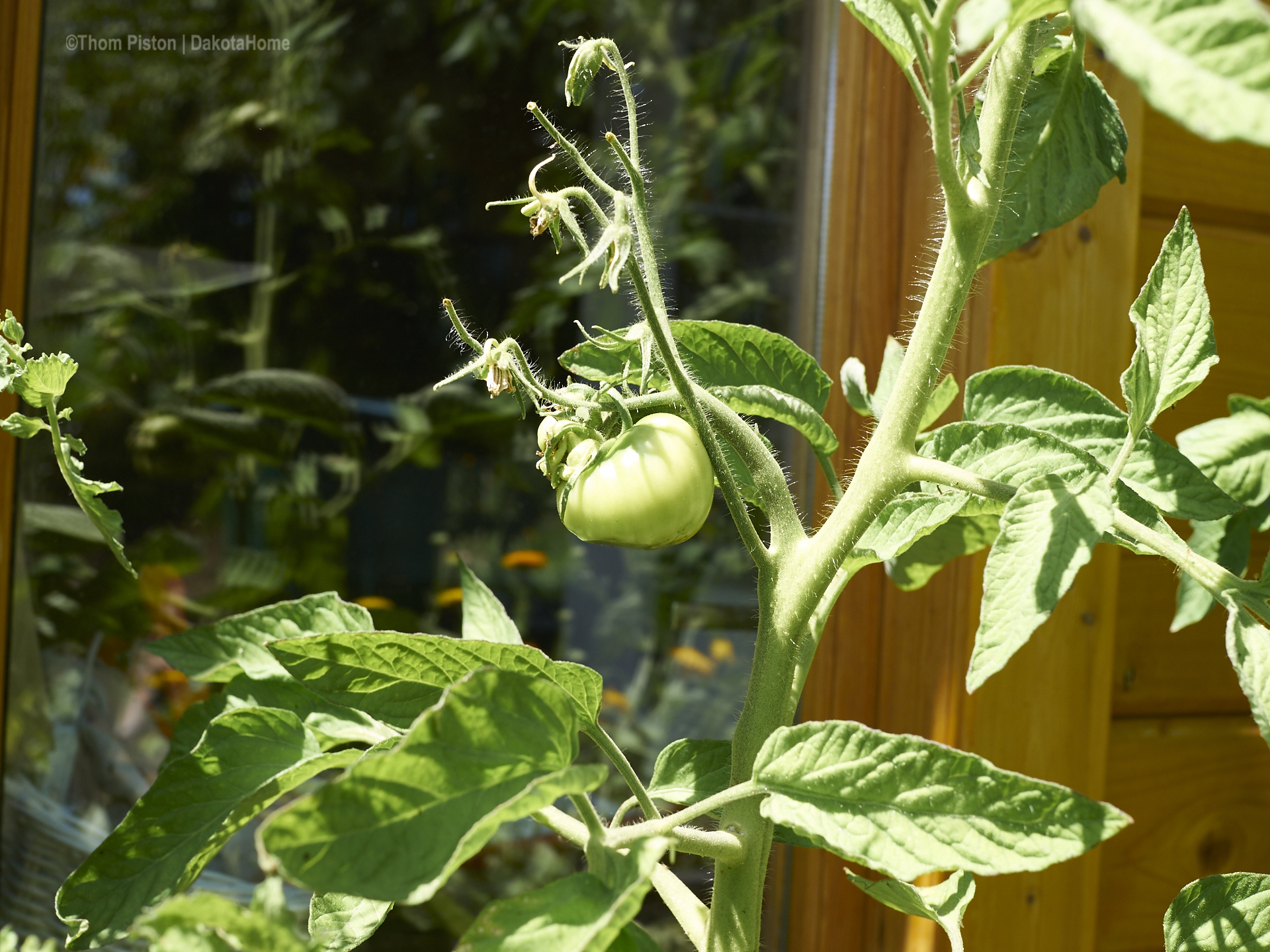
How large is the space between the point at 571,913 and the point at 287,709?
0.62ft

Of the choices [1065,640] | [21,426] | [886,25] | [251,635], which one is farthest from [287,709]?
[1065,640]

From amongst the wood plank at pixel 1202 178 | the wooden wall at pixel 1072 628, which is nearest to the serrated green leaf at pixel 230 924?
the wooden wall at pixel 1072 628

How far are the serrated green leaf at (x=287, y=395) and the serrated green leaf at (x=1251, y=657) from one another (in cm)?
89

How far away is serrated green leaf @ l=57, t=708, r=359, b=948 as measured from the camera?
350 millimetres

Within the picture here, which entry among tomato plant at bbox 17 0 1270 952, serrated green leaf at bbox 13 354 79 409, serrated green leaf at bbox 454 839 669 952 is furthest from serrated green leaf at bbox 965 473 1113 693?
serrated green leaf at bbox 13 354 79 409

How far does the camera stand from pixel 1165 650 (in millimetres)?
876

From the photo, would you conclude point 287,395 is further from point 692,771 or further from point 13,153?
point 692,771

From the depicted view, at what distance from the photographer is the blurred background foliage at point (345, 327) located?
36.9 inches

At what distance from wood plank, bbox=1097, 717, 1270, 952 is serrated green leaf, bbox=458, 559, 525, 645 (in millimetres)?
625

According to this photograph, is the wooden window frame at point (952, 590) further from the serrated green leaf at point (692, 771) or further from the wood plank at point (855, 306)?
the serrated green leaf at point (692, 771)

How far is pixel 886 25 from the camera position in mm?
356

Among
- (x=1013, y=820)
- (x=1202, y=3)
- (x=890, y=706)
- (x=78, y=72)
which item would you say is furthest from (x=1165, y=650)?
(x=78, y=72)

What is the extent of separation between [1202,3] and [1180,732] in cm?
86

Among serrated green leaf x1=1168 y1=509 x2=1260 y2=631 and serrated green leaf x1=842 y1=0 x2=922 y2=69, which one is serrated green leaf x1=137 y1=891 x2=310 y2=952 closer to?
serrated green leaf x1=842 y1=0 x2=922 y2=69
